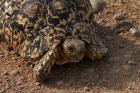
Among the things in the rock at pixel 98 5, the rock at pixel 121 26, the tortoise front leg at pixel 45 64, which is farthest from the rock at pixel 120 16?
the tortoise front leg at pixel 45 64

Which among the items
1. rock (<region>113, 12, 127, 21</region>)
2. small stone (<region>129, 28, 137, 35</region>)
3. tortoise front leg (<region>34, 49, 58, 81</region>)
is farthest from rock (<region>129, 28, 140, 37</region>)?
tortoise front leg (<region>34, 49, 58, 81</region>)

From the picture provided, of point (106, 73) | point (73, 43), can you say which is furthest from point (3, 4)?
point (106, 73)

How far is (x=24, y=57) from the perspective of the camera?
4.46 metres

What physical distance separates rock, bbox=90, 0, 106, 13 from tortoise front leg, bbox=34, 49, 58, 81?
3.91 ft

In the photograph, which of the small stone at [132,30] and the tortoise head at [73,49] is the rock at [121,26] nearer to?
the small stone at [132,30]

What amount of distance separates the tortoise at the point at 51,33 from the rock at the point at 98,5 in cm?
63

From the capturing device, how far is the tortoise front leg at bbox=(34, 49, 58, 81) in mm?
4262

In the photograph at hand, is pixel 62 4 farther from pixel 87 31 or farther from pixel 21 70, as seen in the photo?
pixel 21 70

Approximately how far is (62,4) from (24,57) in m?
0.63

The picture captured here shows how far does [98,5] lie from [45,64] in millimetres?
1345

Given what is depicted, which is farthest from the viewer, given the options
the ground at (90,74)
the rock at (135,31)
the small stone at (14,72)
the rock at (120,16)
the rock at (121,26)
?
the rock at (120,16)

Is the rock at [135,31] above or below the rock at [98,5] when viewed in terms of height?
below

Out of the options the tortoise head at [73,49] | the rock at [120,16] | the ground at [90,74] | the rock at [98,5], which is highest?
the rock at [98,5]

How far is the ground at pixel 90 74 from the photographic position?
421 cm
